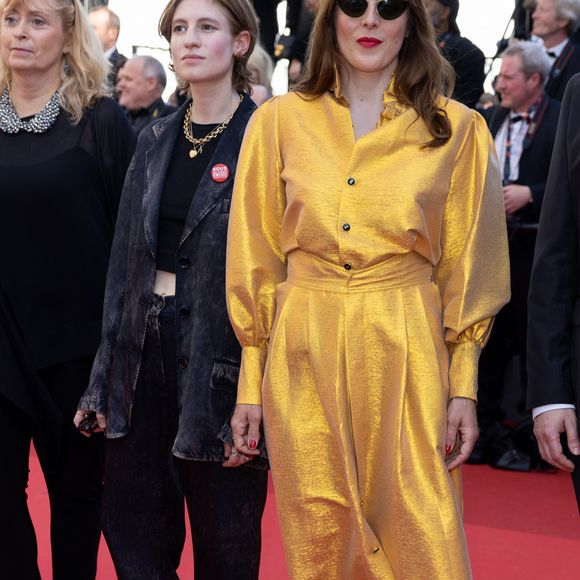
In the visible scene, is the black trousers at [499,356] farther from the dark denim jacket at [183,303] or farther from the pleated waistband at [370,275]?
the pleated waistband at [370,275]

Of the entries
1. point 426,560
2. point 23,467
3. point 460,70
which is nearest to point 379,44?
point 426,560

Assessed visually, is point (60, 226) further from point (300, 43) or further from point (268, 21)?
point (268, 21)

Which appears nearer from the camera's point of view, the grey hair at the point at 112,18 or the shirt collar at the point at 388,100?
the shirt collar at the point at 388,100

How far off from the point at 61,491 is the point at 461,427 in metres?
1.51

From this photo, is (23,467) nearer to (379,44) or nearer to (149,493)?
(149,493)

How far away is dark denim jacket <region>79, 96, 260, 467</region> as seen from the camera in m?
2.96

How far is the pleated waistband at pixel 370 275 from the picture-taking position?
8.48 feet

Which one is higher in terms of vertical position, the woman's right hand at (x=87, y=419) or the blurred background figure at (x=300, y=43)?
the blurred background figure at (x=300, y=43)

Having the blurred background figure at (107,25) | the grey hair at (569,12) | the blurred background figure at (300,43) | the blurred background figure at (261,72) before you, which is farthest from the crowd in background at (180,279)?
the blurred background figure at (107,25)

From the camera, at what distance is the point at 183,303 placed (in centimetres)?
304

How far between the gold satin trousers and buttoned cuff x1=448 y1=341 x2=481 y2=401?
2 cm

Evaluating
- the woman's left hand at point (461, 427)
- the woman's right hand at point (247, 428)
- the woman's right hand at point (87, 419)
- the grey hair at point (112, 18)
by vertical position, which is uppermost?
the grey hair at point (112, 18)

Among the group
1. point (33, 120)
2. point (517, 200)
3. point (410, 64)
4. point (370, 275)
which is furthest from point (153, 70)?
point (370, 275)

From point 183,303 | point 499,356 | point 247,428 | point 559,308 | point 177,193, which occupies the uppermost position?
point 177,193
